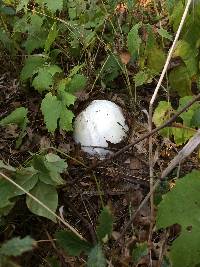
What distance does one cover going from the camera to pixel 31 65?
2.63m

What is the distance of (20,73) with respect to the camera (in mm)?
2812

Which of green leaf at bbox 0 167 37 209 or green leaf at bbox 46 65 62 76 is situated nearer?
green leaf at bbox 0 167 37 209

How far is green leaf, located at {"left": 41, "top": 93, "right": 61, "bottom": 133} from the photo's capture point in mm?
2336

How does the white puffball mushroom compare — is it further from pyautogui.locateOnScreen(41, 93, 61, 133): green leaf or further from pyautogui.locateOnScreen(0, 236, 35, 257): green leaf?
pyautogui.locateOnScreen(0, 236, 35, 257): green leaf

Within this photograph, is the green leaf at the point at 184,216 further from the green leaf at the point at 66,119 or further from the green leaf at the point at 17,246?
the green leaf at the point at 66,119

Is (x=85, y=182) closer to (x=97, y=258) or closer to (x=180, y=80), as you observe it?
(x=180, y=80)

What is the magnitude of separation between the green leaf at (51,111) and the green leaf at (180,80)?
702 mm

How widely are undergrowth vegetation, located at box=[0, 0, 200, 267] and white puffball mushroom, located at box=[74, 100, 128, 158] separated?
0.11m

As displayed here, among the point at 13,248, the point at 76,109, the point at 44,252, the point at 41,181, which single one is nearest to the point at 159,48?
the point at 76,109

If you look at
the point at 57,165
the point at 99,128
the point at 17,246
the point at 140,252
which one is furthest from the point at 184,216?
the point at 99,128

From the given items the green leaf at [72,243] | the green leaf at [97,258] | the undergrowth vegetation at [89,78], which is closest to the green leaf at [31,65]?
the undergrowth vegetation at [89,78]

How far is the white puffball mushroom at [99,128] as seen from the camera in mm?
2406

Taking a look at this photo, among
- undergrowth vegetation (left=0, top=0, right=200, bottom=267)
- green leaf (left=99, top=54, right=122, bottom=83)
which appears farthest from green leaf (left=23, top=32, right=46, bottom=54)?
green leaf (left=99, top=54, right=122, bottom=83)

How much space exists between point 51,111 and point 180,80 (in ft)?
2.57
